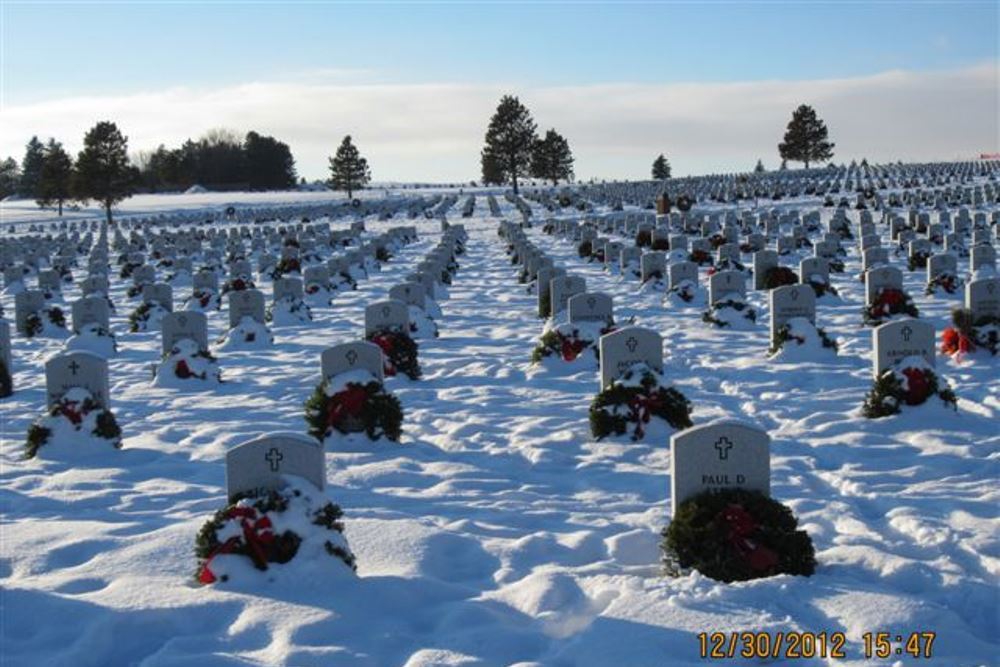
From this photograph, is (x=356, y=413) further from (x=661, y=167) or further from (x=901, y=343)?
(x=661, y=167)

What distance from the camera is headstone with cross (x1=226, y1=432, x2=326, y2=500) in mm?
6906

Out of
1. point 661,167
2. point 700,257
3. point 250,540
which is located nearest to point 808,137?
point 661,167

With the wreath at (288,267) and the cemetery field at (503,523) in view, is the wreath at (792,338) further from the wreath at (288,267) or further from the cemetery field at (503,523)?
the wreath at (288,267)

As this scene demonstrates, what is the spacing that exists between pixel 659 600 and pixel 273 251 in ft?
112

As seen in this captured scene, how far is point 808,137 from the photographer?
110 metres

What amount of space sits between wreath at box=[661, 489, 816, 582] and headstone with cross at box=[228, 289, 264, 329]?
13.1 meters

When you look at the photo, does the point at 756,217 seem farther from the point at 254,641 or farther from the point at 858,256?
the point at 254,641

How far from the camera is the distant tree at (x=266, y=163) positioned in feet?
413

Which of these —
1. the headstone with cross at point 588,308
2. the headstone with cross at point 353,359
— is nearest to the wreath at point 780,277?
the headstone with cross at point 588,308

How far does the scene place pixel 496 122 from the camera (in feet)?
340

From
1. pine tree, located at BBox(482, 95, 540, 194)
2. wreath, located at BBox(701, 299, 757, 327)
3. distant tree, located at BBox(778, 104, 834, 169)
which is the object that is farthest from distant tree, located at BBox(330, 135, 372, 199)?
wreath, located at BBox(701, 299, 757, 327)

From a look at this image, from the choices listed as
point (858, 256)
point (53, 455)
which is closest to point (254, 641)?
point (53, 455)

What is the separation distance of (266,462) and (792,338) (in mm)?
9301

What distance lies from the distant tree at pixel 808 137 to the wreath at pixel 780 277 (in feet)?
306
